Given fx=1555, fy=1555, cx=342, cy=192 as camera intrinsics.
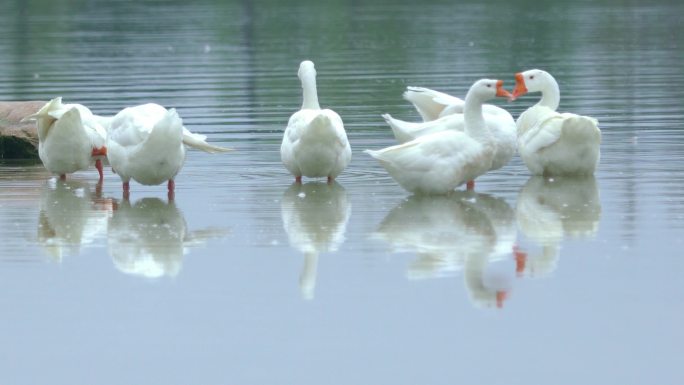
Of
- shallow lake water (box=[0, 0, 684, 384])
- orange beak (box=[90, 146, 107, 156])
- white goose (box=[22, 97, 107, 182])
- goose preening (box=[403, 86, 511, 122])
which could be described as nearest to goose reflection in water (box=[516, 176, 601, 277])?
shallow lake water (box=[0, 0, 684, 384])

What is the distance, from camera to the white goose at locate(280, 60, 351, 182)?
1388 cm

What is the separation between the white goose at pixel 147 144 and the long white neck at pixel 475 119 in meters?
2.53

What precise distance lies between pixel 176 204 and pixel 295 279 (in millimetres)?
3662

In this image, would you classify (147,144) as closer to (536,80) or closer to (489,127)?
(489,127)

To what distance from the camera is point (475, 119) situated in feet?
45.1

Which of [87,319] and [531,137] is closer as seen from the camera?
[87,319]

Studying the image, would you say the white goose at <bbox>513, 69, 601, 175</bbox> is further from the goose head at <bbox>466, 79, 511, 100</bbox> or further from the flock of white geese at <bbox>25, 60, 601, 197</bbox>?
the goose head at <bbox>466, 79, 511, 100</bbox>

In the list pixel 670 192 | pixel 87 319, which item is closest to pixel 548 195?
pixel 670 192

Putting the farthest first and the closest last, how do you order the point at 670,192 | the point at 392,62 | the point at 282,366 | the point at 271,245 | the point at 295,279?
the point at 392,62 → the point at 670,192 → the point at 271,245 → the point at 295,279 → the point at 282,366

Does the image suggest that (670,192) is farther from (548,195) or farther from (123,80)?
(123,80)

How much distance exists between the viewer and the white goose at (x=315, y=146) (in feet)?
45.5

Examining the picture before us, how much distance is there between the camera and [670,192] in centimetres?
1342

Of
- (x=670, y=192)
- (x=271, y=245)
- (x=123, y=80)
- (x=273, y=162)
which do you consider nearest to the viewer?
(x=271, y=245)

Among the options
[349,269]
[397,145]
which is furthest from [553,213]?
[349,269]
